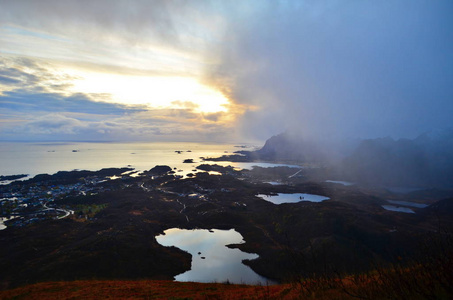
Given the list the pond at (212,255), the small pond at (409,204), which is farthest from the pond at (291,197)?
the pond at (212,255)

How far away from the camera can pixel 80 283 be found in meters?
29.6

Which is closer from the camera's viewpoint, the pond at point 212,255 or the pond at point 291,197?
the pond at point 212,255

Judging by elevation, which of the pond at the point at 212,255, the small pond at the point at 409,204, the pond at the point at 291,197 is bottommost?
the small pond at the point at 409,204

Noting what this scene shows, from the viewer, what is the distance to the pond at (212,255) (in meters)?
39.9

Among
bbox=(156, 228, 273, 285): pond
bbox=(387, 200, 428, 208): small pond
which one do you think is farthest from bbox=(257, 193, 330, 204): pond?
bbox=(156, 228, 273, 285): pond

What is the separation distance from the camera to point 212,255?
49.3m

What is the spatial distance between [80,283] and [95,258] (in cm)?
1491

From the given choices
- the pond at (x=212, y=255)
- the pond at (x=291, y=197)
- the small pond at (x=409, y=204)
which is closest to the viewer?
the pond at (x=212, y=255)

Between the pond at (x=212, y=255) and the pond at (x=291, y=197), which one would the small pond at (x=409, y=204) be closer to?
the pond at (x=291, y=197)

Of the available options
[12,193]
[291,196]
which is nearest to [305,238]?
[291,196]

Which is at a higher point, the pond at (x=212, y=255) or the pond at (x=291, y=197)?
the pond at (x=291, y=197)

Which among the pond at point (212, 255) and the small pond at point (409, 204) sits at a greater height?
the pond at point (212, 255)

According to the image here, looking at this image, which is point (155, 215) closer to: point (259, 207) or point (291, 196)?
point (259, 207)

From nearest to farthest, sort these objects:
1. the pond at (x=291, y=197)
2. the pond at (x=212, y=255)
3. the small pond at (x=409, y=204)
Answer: the pond at (x=212, y=255) → the small pond at (x=409, y=204) → the pond at (x=291, y=197)
